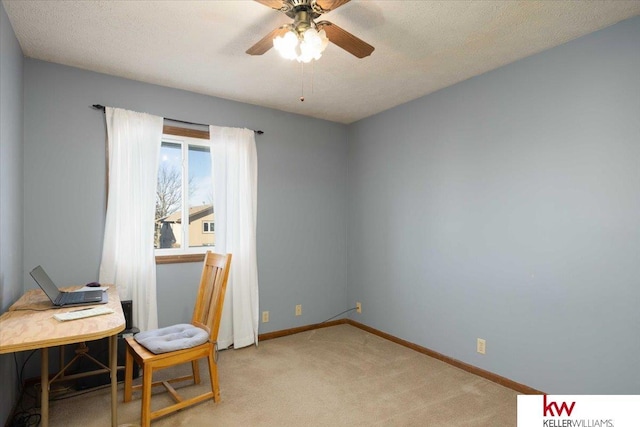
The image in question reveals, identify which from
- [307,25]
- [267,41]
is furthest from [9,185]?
[307,25]

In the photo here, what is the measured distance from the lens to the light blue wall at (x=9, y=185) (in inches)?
80.8


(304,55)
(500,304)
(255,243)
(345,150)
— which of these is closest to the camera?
(304,55)

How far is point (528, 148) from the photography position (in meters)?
2.67

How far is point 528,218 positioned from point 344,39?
6.23 feet

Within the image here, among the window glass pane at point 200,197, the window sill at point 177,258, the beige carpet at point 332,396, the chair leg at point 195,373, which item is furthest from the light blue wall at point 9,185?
the window glass pane at point 200,197

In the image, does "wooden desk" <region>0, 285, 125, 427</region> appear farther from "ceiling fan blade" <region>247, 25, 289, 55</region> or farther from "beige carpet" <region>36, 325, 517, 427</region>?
"ceiling fan blade" <region>247, 25, 289, 55</region>

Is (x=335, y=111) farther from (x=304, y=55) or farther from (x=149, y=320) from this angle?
(x=149, y=320)

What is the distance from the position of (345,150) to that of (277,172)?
103 centimetres

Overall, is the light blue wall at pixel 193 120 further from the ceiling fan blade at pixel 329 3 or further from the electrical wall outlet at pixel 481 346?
the ceiling fan blade at pixel 329 3

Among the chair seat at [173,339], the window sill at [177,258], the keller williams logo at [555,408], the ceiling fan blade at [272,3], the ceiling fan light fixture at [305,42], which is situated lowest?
the keller williams logo at [555,408]

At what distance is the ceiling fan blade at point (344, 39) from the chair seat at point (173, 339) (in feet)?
6.65

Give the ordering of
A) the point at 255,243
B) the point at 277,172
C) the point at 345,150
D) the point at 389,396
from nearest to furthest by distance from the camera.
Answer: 1. the point at 389,396
2. the point at 255,243
3. the point at 277,172
4. the point at 345,150

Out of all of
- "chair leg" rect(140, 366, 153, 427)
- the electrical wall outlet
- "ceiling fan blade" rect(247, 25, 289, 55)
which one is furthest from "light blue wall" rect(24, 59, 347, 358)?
the electrical wall outlet

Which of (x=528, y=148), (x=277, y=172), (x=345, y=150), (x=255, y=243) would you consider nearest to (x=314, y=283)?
(x=255, y=243)
